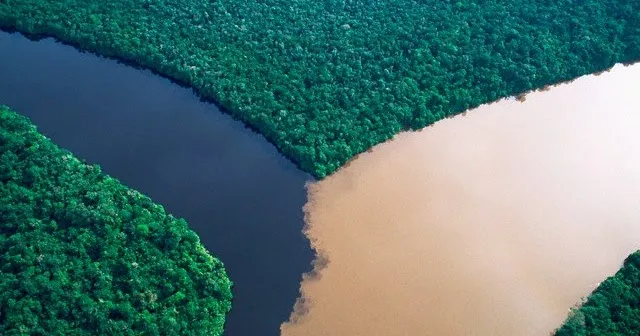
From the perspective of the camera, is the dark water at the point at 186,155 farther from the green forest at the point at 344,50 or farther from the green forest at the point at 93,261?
the green forest at the point at 93,261

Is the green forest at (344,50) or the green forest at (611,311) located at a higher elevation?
the green forest at (344,50)

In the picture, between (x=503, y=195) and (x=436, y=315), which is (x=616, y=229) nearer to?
(x=503, y=195)

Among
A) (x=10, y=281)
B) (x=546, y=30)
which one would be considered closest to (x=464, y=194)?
(x=546, y=30)

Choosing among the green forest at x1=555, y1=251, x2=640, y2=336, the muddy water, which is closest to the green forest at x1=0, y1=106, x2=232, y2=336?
the muddy water

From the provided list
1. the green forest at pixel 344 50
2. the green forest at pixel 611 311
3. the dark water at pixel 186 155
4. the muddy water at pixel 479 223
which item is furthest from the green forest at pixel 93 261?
the green forest at pixel 611 311

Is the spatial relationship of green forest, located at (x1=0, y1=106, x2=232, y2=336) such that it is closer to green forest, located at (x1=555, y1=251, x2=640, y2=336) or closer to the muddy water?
the muddy water

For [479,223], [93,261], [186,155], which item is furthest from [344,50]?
[93,261]

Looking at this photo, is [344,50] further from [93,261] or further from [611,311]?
[611,311]
